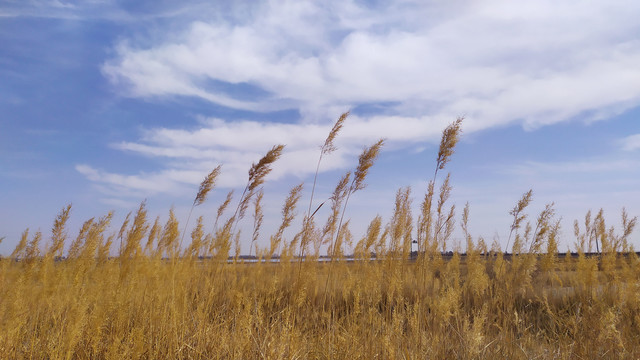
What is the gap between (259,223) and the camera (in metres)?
6.37

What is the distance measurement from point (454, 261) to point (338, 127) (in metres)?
5.34

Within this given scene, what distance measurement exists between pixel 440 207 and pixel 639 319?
2.40 meters

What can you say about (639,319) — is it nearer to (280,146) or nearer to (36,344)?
(280,146)

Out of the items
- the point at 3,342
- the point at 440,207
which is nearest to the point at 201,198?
the point at 3,342

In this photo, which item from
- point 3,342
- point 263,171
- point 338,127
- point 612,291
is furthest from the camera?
point 612,291

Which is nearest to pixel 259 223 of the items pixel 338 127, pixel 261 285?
pixel 261 285

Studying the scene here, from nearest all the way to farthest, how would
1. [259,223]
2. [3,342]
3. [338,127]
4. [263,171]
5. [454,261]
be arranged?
[3,342]
[338,127]
[263,171]
[259,223]
[454,261]

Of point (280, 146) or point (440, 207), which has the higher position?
point (280, 146)

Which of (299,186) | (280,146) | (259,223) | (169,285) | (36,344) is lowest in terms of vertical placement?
(36,344)

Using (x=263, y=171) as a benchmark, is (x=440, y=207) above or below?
below

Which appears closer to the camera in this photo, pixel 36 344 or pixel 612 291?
pixel 36 344

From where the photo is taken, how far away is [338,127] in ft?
13.4

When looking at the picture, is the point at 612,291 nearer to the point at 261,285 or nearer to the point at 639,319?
the point at 639,319

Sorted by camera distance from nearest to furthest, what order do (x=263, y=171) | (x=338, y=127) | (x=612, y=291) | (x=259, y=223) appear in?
1. (x=338, y=127)
2. (x=263, y=171)
3. (x=612, y=291)
4. (x=259, y=223)
